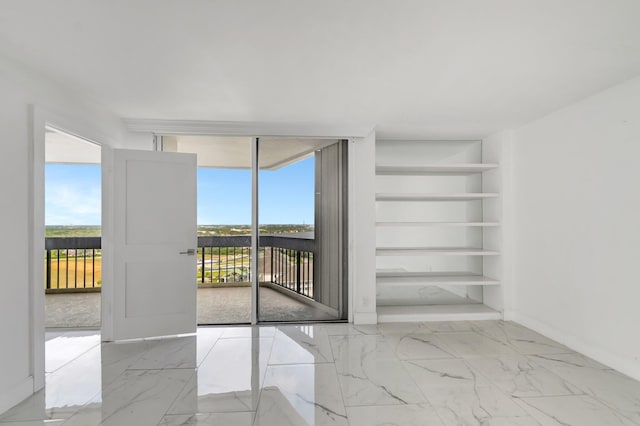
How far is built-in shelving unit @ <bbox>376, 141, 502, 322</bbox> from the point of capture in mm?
3998

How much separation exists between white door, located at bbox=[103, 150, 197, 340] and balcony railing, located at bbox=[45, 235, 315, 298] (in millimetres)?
902

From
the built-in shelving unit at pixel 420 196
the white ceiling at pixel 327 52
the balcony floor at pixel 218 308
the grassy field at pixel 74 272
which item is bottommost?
the balcony floor at pixel 218 308

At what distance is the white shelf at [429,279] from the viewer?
370 cm

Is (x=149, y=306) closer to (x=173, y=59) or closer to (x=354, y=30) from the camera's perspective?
(x=173, y=59)

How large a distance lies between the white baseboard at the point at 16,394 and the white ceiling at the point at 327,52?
88.7 inches

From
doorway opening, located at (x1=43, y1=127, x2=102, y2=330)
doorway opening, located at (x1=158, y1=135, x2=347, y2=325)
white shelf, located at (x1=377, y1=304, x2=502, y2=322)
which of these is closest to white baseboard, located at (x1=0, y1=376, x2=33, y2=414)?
doorway opening, located at (x1=158, y1=135, x2=347, y2=325)

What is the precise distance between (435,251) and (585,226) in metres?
1.45

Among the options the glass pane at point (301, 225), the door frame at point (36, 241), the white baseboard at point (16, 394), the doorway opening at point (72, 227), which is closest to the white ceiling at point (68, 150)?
the doorway opening at point (72, 227)

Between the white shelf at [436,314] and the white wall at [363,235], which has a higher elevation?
the white wall at [363,235]

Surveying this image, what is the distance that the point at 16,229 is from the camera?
212 centimetres

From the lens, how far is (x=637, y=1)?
1516 mm

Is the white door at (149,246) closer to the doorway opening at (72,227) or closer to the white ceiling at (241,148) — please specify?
the white ceiling at (241,148)

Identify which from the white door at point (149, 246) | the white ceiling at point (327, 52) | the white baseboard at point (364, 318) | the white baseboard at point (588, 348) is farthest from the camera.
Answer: the white baseboard at point (364, 318)

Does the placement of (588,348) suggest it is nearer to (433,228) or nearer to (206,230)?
(433,228)
